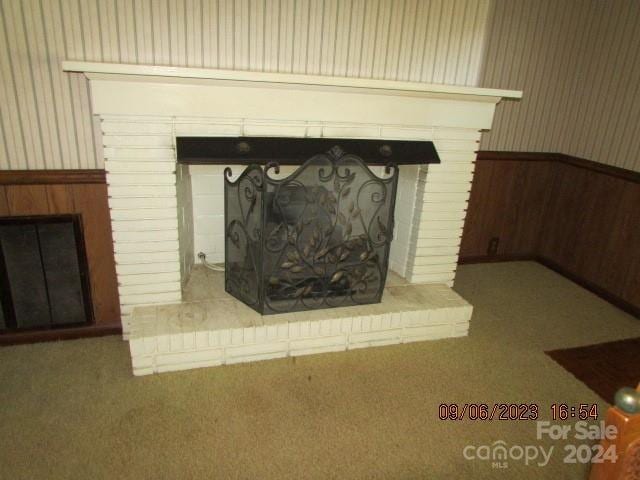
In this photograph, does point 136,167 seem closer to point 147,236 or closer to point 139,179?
point 139,179

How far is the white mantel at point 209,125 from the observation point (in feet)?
5.87

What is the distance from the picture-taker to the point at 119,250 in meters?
1.98

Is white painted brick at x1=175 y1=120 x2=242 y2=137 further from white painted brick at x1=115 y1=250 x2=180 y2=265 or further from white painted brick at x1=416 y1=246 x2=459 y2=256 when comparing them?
white painted brick at x1=416 y1=246 x2=459 y2=256

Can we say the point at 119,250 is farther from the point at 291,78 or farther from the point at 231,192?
the point at 291,78

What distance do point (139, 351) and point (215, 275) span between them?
0.64 m

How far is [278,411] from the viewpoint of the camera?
1778 mm

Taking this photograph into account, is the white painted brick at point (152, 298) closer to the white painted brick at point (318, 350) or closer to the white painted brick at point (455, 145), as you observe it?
the white painted brick at point (318, 350)

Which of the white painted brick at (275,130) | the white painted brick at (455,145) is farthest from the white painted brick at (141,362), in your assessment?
the white painted brick at (455,145)

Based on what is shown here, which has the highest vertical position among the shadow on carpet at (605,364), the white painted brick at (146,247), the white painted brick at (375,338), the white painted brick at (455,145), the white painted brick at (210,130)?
the white painted brick at (210,130)

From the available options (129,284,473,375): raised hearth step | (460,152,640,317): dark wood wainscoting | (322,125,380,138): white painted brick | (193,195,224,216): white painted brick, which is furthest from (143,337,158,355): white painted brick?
(460,152,640,317): dark wood wainscoting

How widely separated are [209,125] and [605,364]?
2.24m

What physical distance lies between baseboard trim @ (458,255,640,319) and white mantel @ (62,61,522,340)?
1093 mm

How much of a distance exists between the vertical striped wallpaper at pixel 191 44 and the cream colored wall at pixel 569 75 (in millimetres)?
831

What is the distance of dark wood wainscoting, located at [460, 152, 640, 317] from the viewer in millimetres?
2766
